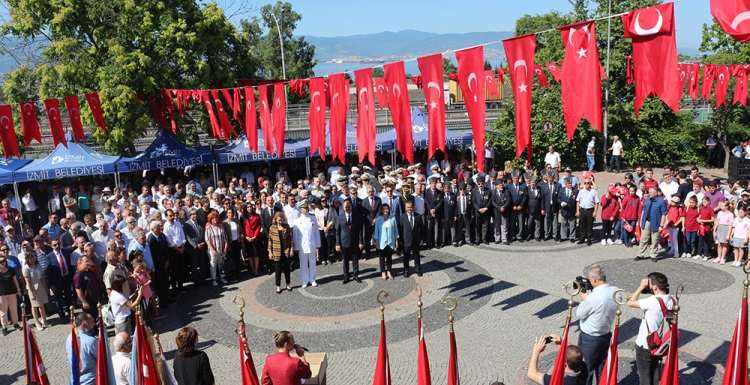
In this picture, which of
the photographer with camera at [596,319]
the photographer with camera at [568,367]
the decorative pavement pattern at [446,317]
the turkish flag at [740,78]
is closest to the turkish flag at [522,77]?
the photographer with camera at [596,319]

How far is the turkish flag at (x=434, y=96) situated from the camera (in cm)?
918

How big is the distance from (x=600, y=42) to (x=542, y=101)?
12.6ft

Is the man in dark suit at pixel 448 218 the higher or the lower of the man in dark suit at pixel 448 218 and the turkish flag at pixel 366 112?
the lower

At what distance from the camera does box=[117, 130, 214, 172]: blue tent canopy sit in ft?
56.1

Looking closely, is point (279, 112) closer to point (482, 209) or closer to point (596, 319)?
point (482, 209)

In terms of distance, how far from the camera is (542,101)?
2727 centimetres

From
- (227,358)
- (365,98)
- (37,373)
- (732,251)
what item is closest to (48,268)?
(227,358)

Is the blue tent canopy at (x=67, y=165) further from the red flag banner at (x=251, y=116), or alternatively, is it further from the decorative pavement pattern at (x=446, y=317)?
the decorative pavement pattern at (x=446, y=317)

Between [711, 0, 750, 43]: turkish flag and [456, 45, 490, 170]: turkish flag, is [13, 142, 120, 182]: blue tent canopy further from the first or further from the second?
[711, 0, 750, 43]: turkish flag

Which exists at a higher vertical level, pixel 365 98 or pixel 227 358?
pixel 365 98

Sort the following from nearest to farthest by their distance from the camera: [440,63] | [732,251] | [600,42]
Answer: [440,63] < [732,251] < [600,42]

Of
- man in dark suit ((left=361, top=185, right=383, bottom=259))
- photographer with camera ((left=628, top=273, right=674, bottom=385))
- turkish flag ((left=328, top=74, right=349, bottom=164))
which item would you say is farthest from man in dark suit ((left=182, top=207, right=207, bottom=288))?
photographer with camera ((left=628, top=273, right=674, bottom=385))

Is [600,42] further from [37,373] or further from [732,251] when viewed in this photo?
[37,373]

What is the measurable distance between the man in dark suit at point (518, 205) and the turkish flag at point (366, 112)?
463 centimetres
